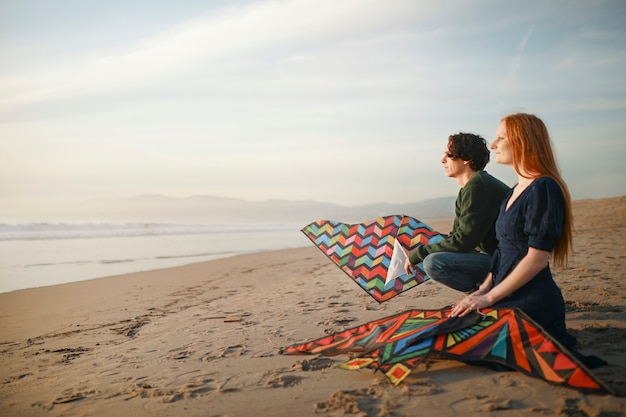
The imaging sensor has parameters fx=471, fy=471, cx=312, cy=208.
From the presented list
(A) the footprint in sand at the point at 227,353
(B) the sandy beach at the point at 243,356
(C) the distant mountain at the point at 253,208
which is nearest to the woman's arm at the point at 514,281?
(B) the sandy beach at the point at 243,356

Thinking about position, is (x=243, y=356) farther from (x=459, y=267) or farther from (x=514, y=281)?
(x=514, y=281)

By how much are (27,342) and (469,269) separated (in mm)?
3704

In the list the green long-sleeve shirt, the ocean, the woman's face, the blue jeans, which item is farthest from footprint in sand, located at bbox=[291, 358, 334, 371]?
the ocean

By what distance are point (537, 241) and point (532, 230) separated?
63 mm

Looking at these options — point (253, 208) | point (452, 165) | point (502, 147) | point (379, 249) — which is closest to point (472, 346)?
point (502, 147)

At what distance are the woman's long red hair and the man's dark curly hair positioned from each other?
28.9 inches

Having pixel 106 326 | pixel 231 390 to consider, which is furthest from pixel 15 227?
pixel 231 390

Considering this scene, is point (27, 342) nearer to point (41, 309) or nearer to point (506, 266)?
point (41, 309)

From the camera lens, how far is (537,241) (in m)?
2.49

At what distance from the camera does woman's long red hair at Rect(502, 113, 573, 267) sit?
261 centimetres

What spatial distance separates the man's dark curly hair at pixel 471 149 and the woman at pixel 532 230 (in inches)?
25.4

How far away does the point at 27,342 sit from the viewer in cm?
405

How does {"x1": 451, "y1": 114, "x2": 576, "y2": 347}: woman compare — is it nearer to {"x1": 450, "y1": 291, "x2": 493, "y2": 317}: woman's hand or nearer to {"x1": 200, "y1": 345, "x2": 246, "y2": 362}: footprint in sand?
{"x1": 450, "y1": 291, "x2": 493, "y2": 317}: woman's hand

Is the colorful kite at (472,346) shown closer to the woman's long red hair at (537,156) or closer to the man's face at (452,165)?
the woman's long red hair at (537,156)
